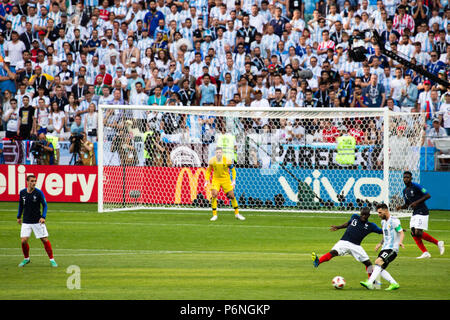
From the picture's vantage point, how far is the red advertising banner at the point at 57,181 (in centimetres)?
2719

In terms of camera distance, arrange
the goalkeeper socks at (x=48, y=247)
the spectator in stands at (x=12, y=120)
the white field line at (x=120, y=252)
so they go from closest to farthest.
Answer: the goalkeeper socks at (x=48, y=247), the white field line at (x=120, y=252), the spectator in stands at (x=12, y=120)

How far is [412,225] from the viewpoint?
1689cm

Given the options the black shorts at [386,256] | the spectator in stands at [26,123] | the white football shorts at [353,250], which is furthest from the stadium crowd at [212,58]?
the black shorts at [386,256]

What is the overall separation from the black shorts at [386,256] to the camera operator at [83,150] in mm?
16043

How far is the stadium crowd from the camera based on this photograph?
87.2 ft

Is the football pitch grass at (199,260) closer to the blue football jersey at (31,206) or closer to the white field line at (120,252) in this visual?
the white field line at (120,252)

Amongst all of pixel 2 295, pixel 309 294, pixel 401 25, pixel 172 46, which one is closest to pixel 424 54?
pixel 401 25

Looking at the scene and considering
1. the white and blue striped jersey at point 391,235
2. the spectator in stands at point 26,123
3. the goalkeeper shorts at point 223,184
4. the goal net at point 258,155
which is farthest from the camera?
the spectator in stands at point 26,123

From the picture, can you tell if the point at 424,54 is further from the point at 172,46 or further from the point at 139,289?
the point at 139,289

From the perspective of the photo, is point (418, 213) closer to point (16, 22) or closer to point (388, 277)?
point (388, 277)

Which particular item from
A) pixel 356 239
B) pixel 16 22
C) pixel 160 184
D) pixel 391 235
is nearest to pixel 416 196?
pixel 356 239

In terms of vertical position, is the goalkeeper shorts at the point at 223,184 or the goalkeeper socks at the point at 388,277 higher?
the goalkeeper shorts at the point at 223,184

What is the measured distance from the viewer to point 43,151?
27.3m

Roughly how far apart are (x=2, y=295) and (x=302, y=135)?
1520 cm
